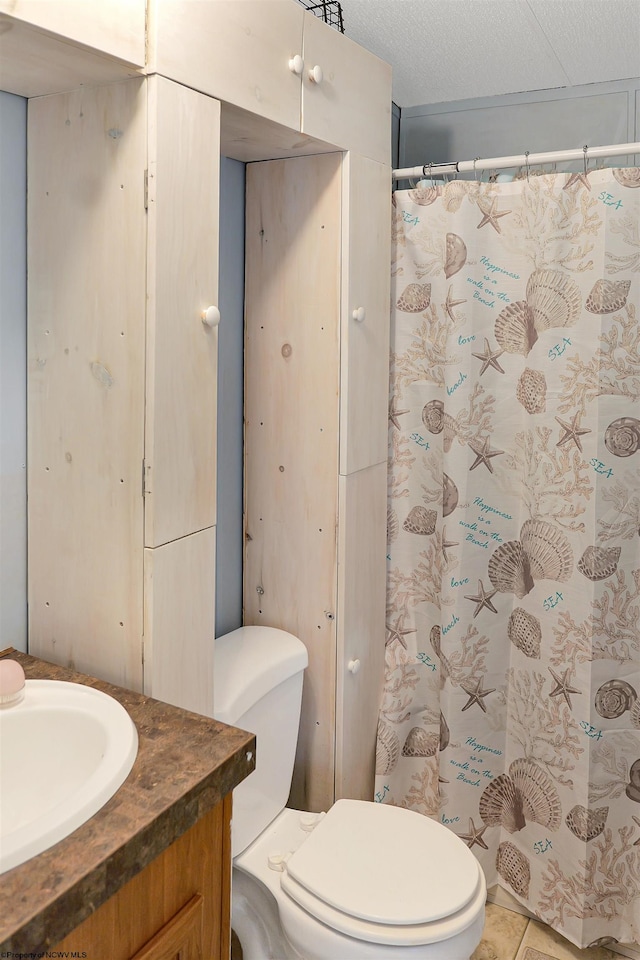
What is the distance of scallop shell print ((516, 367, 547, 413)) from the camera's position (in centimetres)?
189

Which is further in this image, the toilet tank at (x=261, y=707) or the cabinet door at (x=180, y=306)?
the toilet tank at (x=261, y=707)

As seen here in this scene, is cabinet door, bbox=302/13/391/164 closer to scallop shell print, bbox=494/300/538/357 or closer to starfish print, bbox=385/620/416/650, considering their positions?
scallop shell print, bbox=494/300/538/357

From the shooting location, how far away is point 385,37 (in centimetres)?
185

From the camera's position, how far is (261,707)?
66.5 inches

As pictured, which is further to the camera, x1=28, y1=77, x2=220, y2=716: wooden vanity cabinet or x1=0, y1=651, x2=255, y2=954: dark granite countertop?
x1=28, y1=77, x2=220, y2=716: wooden vanity cabinet

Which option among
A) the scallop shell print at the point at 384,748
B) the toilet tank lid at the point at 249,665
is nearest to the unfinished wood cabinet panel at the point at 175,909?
the toilet tank lid at the point at 249,665

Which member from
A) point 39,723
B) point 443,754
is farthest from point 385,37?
point 443,754

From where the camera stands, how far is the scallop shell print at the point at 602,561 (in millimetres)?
1849

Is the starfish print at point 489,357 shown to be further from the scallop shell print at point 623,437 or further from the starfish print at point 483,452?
the scallop shell print at point 623,437

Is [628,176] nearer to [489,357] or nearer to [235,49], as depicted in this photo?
[489,357]

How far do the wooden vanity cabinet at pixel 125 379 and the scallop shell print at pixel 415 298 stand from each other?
742 mm

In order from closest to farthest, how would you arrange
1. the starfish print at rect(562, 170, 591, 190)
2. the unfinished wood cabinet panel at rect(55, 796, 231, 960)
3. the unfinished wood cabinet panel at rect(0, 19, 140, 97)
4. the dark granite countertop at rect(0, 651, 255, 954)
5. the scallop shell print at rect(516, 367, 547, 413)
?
the dark granite countertop at rect(0, 651, 255, 954)
the unfinished wood cabinet panel at rect(55, 796, 231, 960)
the unfinished wood cabinet panel at rect(0, 19, 140, 97)
the starfish print at rect(562, 170, 591, 190)
the scallop shell print at rect(516, 367, 547, 413)

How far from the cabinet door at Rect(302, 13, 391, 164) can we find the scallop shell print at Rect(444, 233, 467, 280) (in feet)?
0.84

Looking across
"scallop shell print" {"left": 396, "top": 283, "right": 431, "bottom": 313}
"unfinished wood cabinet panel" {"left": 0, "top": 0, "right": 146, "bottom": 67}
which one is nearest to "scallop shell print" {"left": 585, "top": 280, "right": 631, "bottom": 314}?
"scallop shell print" {"left": 396, "top": 283, "right": 431, "bottom": 313}
